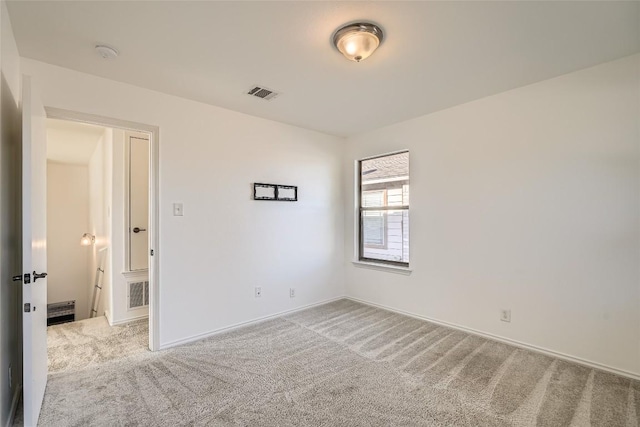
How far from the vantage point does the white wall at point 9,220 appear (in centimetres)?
168

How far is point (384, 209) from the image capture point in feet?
13.4

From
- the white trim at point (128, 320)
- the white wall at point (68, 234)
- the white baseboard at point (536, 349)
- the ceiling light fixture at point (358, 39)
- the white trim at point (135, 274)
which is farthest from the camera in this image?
the white wall at point (68, 234)

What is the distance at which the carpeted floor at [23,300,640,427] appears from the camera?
1.85 meters

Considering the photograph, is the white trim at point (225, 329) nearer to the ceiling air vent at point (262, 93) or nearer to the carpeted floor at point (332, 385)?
the carpeted floor at point (332, 385)

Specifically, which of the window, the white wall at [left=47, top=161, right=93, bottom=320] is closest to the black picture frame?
Result: the window

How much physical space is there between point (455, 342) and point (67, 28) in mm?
3984

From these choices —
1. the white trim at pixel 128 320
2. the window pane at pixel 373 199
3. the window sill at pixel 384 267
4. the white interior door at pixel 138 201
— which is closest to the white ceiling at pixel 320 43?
the white interior door at pixel 138 201

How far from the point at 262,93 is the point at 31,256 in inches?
84.6

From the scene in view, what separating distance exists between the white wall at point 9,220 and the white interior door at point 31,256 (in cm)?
12

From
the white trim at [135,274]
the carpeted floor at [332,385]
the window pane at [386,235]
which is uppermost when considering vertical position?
the window pane at [386,235]

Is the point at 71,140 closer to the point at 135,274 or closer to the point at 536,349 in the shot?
the point at 135,274

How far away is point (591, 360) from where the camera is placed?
244cm

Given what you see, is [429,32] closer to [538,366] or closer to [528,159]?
[528,159]

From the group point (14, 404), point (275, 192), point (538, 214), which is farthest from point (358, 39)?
point (14, 404)
